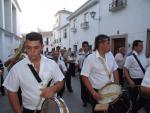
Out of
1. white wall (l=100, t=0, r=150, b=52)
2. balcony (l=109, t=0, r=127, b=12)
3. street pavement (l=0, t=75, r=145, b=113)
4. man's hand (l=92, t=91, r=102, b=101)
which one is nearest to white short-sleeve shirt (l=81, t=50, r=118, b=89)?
man's hand (l=92, t=91, r=102, b=101)

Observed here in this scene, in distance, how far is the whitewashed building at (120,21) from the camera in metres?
11.4

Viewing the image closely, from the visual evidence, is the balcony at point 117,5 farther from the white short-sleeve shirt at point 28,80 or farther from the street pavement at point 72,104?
the white short-sleeve shirt at point 28,80

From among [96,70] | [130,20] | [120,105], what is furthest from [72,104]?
[130,20]

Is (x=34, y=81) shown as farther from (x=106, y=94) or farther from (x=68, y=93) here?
(x=68, y=93)

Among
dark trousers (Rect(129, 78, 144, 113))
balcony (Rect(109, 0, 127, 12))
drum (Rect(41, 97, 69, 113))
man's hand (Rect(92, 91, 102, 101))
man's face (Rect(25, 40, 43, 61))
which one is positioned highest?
balcony (Rect(109, 0, 127, 12))

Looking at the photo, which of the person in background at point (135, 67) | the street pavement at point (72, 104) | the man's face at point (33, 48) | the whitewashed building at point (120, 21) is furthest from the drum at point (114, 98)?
the whitewashed building at point (120, 21)

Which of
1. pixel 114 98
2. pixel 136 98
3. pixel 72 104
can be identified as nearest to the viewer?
pixel 114 98

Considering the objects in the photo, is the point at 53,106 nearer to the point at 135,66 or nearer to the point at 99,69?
the point at 99,69

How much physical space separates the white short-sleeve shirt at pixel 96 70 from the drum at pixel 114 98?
25 cm

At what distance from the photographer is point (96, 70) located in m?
4.01

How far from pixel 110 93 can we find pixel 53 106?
1325 millimetres

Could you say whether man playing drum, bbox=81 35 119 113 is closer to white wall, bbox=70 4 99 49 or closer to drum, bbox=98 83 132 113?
drum, bbox=98 83 132 113

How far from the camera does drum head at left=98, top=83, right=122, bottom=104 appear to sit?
11.7 feet

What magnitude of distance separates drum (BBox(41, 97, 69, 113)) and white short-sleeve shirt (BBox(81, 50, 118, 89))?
1565 mm
